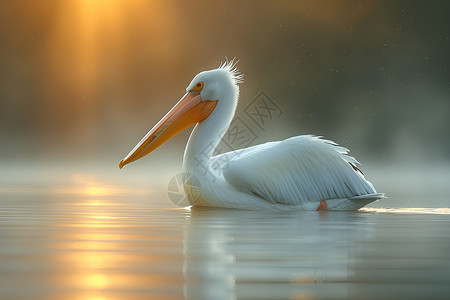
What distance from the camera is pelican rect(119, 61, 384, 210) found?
6.21 meters

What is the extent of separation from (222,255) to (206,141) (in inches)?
129

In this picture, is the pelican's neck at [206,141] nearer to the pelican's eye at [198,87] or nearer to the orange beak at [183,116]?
the orange beak at [183,116]

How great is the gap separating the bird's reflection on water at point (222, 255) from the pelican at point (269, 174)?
0.87ft

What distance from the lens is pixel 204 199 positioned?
20.8 feet

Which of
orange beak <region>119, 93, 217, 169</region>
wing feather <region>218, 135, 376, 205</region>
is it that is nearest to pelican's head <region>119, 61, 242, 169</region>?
orange beak <region>119, 93, 217, 169</region>

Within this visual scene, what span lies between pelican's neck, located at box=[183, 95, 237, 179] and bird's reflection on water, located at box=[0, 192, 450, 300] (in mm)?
492

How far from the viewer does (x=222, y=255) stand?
3.51 m

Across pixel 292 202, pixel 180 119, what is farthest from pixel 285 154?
pixel 180 119

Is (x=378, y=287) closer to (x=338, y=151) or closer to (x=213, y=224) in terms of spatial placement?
(x=213, y=224)

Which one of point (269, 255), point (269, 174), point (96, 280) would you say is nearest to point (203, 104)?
point (269, 174)

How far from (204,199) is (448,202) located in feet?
10.3

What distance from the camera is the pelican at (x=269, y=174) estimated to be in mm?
6211

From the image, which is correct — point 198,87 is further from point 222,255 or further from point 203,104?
point 222,255

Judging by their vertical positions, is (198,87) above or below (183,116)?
above
